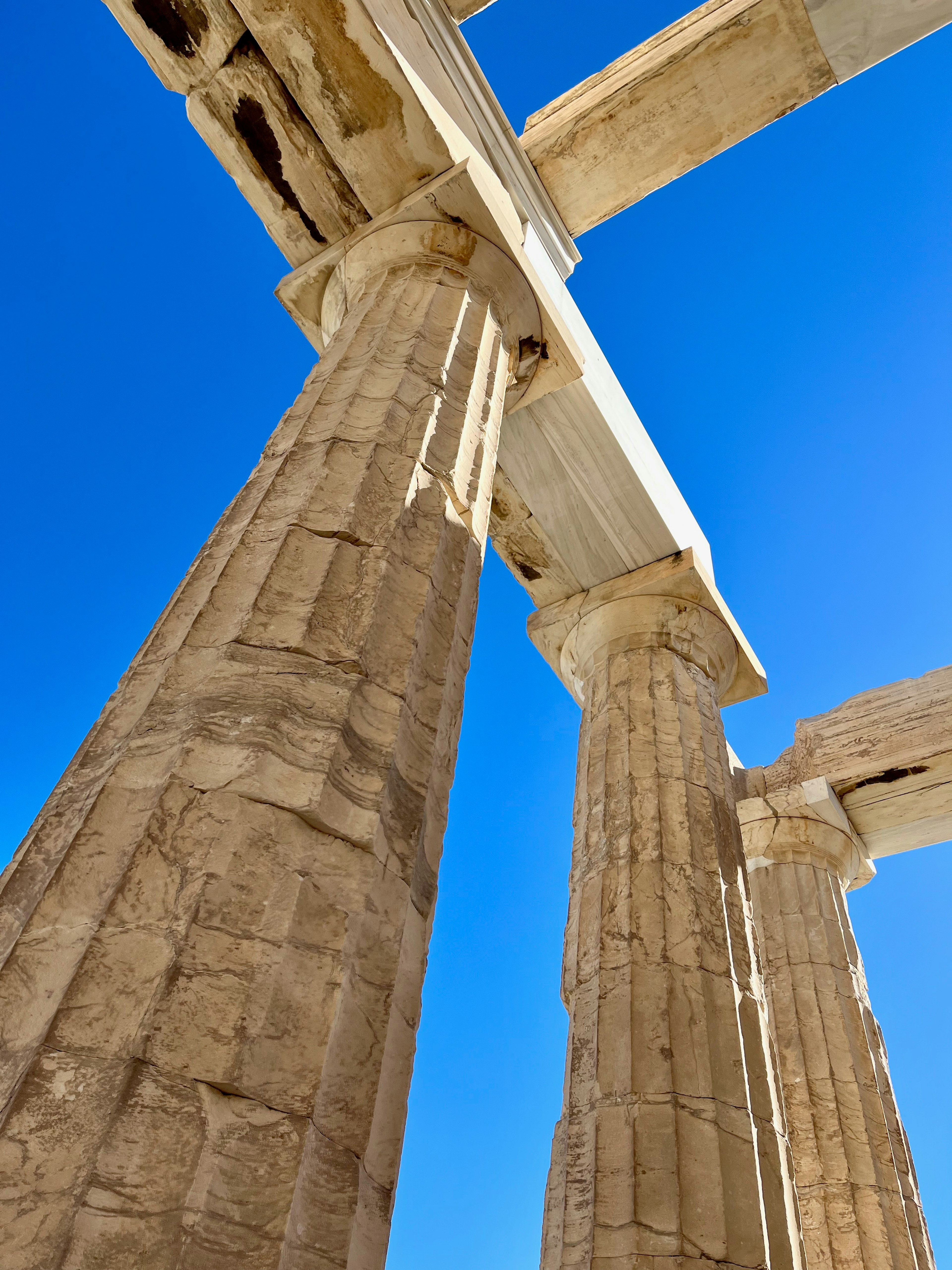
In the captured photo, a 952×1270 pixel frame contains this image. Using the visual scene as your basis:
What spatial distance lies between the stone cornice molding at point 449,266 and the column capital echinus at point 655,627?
3.78 meters

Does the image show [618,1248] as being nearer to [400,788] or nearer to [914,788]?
[400,788]

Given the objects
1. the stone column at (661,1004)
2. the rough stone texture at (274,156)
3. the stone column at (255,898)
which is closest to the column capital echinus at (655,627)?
the stone column at (661,1004)

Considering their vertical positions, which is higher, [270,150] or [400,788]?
[270,150]

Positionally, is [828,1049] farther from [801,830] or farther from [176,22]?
[176,22]

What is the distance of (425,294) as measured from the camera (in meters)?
7.12

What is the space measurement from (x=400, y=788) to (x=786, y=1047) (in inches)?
392

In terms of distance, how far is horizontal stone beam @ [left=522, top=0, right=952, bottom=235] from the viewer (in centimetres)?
919

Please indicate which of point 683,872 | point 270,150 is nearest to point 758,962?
point 683,872

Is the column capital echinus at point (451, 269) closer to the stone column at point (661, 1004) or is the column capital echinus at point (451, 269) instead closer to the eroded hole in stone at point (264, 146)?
the eroded hole in stone at point (264, 146)

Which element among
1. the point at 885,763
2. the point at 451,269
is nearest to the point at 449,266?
the point at 451,269

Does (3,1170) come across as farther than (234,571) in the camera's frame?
No

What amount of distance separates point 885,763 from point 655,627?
5.59m

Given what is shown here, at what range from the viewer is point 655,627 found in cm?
1082

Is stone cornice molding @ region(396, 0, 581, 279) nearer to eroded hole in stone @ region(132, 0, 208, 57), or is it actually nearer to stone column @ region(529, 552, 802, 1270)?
eroded hole in stone @ region(132, 0, 208, 57)
